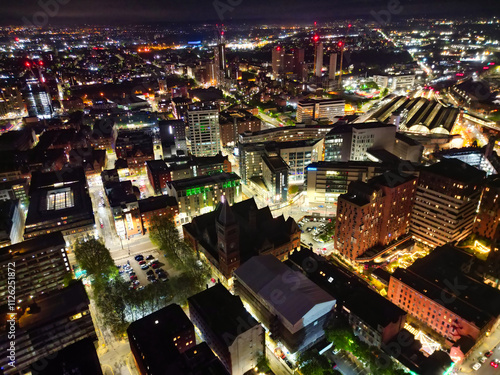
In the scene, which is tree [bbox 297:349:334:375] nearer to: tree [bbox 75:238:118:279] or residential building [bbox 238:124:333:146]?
tree [bbox 75:238:118:279]

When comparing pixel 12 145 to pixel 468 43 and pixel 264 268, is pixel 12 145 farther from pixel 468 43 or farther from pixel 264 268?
pixel 468 43

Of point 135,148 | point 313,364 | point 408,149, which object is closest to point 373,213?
point 313,364

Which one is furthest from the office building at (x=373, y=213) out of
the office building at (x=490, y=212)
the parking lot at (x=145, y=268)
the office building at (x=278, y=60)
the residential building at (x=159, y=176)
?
the office building at (x=278, y=60)

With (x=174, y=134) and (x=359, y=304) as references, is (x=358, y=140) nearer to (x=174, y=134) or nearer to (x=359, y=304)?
(x=359, y=304)

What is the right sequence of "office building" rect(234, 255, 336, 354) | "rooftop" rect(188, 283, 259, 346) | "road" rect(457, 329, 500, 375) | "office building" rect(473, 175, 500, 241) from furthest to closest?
"office building" rect(473, 175, 500, 241) < "office building" rect(234, 255, 336, 354) < "road" rect(457, 329, 500, 375) < "rooftop" rect(188, 283, 259, 346)

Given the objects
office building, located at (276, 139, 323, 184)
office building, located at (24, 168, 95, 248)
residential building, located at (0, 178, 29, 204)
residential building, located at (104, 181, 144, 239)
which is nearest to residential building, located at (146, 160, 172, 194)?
residential building, located at (104, 181, 144, 239)

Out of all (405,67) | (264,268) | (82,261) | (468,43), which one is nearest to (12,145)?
(82,261)

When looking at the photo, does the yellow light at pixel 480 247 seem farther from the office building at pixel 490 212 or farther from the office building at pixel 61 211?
the office building at pixel 61 211
